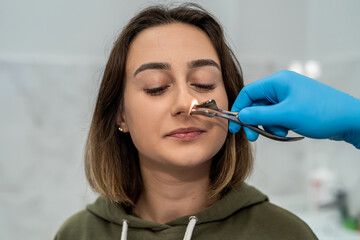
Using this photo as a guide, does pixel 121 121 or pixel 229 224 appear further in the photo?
pixel 121 121

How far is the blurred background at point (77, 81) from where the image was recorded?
1621 mm

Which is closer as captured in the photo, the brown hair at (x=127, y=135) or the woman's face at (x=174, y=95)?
the woman's face at (x=174, y=95)

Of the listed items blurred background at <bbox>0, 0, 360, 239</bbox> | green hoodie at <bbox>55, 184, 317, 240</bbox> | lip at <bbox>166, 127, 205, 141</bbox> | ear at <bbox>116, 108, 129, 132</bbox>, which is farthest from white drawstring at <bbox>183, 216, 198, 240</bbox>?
blurred background at <bbox>0, 0, 360, 239</bbox>

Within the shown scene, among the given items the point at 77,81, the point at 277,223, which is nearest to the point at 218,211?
the point at 277,223

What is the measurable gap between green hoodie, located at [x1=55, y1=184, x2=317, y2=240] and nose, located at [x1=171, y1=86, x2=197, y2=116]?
0.97 ft

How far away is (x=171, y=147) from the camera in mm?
872

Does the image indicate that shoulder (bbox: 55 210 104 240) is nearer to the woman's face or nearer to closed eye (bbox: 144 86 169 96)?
the woman's face

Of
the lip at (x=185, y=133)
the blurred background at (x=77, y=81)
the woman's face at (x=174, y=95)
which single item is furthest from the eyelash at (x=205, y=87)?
the blurred background at (x=77, y=81)

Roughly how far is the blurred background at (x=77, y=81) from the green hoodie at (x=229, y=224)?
62 cm

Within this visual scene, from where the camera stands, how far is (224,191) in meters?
1.01

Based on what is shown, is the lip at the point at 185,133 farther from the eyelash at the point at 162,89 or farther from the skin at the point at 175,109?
the eyelash at the point at 162,89

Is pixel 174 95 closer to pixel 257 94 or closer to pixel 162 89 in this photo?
pixel 162 89

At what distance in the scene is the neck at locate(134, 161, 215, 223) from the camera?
99cm

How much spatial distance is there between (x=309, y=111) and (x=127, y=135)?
0.64 metres
